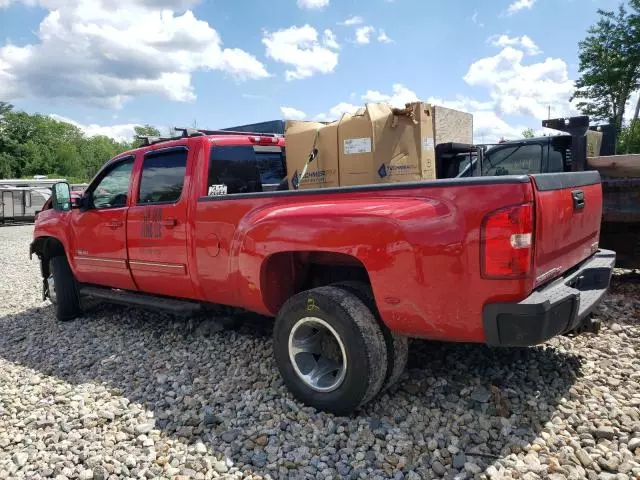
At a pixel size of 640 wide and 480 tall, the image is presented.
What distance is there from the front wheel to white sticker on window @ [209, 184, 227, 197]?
2.71 meters

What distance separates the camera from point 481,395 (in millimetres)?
3307

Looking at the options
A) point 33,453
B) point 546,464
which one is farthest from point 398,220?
point 33,453

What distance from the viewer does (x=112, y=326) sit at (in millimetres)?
5484

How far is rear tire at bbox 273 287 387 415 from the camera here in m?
3.01

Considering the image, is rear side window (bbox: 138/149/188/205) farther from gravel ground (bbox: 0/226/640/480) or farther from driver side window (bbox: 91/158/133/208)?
gravel ground (bbox: 0/226/640/480)

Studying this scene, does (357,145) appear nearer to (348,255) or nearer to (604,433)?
(348,255)

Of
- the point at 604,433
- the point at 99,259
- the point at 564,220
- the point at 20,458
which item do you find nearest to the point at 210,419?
the point at 20,458

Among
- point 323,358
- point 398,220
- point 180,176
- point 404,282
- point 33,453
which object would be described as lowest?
point 33,453

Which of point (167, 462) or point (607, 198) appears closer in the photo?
point (167, 462)

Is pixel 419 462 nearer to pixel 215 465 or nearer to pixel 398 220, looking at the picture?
pixel 215 465

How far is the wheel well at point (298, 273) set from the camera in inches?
141

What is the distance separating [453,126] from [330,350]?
316 cm

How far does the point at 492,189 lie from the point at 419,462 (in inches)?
58.1

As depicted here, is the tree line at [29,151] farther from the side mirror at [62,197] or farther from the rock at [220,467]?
the rock at [220,467]
